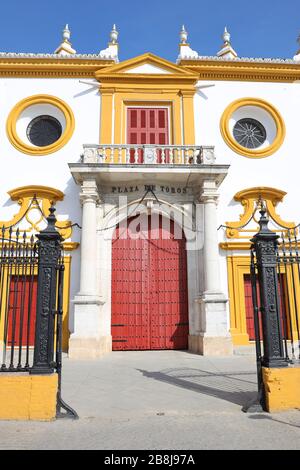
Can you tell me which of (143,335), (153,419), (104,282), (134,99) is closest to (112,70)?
(134,99)

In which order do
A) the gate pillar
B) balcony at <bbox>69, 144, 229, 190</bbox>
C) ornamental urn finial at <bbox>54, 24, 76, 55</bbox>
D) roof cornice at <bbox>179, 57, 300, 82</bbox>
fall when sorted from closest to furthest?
the gate pillar
balcony at <bbox>69, 144, 229, 190</bbox>
roof cornice at <bbox>179, 57, 300, 82</bbox>
ornamental urn finial at <bbox>54, 24, 76, 55</bbox>

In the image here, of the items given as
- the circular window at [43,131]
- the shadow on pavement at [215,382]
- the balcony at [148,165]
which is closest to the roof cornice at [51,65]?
the circular window at [43,131]

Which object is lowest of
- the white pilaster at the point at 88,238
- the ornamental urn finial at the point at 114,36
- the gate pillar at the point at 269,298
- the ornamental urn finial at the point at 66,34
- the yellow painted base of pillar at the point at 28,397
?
the yellow painted base of pillar at the point at 28,397

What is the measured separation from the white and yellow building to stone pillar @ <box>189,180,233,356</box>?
3 centimetres

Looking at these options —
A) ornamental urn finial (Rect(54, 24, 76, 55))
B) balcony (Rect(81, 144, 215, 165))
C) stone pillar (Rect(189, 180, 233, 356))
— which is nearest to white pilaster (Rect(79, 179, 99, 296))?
balcony (Rect(81, 144, 215, 165))

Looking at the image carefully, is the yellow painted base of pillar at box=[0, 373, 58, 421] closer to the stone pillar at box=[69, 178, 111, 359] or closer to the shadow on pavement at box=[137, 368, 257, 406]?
the shadow on pavement at box=[137, 368, 257, 406]

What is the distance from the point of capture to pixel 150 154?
10.7 metres

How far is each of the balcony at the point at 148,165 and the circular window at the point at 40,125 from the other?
1.92 meters

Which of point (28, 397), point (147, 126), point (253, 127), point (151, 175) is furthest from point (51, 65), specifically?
point (28, 397)

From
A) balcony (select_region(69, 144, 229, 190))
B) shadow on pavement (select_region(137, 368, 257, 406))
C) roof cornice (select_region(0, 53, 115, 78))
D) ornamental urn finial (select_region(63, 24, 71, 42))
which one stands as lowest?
shadow on pavement (select_region(137, 368, 257, 406))

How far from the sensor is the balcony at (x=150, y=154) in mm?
10609

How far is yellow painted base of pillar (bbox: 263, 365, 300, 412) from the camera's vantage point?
4.62 metres

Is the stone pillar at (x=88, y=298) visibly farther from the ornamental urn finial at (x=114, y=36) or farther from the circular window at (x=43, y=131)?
the ornamental urn finial at (x=114, y=36)

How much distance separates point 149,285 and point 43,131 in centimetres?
A: 661
